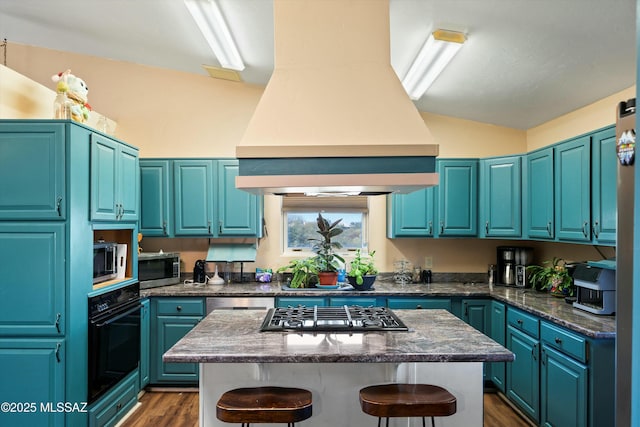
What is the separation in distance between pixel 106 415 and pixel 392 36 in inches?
132

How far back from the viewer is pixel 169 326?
3.84 metres

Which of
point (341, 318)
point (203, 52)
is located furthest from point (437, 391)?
point (203, 52)

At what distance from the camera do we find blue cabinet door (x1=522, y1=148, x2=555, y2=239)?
344 centimetres

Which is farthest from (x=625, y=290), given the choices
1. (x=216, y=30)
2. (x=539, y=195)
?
(x=539, y=195)

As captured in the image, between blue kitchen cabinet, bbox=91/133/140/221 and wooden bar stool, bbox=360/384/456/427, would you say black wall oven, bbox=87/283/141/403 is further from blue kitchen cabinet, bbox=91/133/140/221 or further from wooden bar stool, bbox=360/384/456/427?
wooden bar stool, bbox=360/384/456/427

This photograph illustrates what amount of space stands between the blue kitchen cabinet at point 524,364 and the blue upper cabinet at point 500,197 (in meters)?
0.86

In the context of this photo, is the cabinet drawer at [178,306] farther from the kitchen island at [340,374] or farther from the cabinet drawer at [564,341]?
the cabinet drawer at [564,341]

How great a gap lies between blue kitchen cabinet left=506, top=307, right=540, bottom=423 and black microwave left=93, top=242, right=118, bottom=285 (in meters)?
3.22

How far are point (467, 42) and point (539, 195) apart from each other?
158cm

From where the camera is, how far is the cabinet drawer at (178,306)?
3.85 meters

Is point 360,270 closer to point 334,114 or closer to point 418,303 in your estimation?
point 418,303

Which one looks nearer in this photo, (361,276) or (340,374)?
(340,374)

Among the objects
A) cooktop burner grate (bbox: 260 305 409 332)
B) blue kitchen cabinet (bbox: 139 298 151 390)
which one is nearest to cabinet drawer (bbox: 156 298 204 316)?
blue kitchen cabinet (bbox: 139 298 151 390)

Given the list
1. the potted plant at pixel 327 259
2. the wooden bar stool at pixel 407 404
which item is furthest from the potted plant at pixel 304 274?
the wooden bar stool at pixel 407 404
